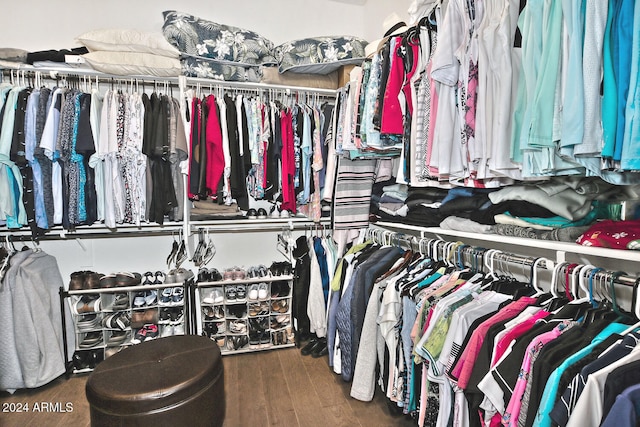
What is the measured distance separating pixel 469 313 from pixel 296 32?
2813 millimetres

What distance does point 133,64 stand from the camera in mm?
2252

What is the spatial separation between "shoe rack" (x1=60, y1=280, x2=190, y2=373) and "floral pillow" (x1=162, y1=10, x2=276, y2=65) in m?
1.68

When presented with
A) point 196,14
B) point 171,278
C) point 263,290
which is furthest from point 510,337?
point 196,14

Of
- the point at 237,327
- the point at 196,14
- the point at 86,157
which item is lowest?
the point at 237,327

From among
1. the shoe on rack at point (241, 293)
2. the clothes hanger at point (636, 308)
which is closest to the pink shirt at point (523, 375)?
the clothes hanger at point (636, 308)

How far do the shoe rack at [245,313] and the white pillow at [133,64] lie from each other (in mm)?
1533

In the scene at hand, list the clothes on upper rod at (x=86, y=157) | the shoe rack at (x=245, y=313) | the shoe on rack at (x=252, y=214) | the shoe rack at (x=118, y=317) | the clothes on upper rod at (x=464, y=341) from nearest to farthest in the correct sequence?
1. the clothes on upper rod at (x=464, y=341)
2. the clothes on upper rod at (x=86, y=157)
3. the shoe rack at (x=118, y=317)
4. the shoe rack at (x=245, y=313)
5. the shoe on rack at (x=252, y=214)

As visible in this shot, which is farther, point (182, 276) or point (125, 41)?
point (182, 276)

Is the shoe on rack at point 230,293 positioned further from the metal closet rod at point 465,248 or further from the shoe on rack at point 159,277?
the metal closet rod at point 465,248

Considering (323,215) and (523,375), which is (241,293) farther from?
(523,375)

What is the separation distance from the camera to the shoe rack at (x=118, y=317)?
230cm

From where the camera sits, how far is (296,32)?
303 centimetres

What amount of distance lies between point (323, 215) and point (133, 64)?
1681 mm

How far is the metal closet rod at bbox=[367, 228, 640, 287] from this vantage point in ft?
3.05
